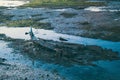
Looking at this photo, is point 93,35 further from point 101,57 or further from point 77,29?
point 101,57

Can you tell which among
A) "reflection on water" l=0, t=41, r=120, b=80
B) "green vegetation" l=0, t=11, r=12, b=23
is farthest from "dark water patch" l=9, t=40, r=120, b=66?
"green vegetation" l=0, t=11, r=12, b=23

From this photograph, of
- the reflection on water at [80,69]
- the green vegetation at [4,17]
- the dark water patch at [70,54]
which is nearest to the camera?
the reflection on water at [80,69]

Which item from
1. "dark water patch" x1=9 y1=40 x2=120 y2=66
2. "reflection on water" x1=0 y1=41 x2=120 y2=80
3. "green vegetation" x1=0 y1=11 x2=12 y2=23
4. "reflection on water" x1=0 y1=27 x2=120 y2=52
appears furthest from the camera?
"green vegetation" x1=0 y1=11 x2=12 y2=23

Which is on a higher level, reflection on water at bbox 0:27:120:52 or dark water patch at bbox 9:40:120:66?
dark water patch at bbox 9:40:120:66

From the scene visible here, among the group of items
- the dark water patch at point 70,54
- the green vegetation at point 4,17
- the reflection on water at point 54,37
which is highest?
the dark water patch at point 70,54

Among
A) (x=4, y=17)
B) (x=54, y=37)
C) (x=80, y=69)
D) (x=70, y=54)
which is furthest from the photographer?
(x=4, y=17)

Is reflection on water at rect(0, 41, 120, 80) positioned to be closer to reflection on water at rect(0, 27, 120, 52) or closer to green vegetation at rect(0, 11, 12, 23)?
reflection on water at rect(0, 27, 120, 52)

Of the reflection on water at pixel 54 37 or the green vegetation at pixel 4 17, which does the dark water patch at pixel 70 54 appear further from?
the green vegetation at pixel 4 17

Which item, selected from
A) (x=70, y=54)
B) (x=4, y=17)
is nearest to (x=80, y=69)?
(x=70, y=54)

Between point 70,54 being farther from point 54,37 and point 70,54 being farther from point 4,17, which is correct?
point 4,17

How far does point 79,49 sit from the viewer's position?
3559cm

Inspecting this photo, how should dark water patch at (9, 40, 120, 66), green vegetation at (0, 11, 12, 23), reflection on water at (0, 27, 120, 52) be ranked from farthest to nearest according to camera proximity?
green vegetation at (0, 11, 12, 23) < reflection on water at (0, 27, 120, 52) < dark water patch at (9, 40, 120, 66)

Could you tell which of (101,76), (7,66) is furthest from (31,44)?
(101,76)

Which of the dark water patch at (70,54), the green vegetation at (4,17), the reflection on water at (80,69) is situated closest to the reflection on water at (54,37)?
the dark water patch at (70,54)
